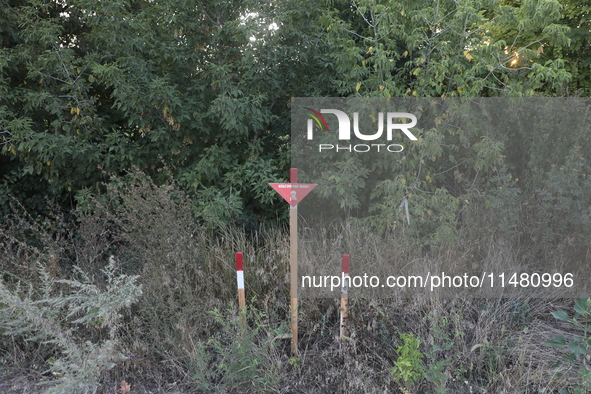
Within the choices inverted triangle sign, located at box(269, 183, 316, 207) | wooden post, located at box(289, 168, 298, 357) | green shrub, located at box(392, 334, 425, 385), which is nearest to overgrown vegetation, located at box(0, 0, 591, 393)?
green shrub, located at box(392, 334, 425, 385)

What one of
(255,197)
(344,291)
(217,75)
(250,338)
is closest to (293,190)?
(344,291)

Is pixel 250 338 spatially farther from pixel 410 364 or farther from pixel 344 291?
pixel 410 364

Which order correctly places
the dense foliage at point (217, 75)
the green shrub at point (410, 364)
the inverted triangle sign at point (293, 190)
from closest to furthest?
1. the green shrub at point (410, 364)
2. the inverted triangle sign at point (293, 190)
3. the dense foliage at point (217, 75)

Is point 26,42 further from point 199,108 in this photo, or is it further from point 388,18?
point 388,18

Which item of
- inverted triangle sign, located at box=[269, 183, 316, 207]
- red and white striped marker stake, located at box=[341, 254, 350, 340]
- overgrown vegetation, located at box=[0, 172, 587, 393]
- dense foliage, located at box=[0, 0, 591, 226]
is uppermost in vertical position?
dense foliage, located at box=[0, 0, 591, 226]

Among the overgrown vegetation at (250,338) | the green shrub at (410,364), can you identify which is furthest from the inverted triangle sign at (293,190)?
the green shrub at (410,364)

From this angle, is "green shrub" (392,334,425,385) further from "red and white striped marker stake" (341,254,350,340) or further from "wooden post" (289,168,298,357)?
A: "wooden post" (289,168,298,357)

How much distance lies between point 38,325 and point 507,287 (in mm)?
→ 3648

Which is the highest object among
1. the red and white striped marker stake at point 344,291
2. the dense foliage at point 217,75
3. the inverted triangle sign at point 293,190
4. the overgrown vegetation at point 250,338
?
the dense foliage at point 217,75

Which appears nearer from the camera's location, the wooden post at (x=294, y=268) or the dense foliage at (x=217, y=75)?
the wooden post at (x=294, y=268)

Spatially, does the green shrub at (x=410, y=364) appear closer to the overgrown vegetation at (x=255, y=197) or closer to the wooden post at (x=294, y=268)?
the overgrown vegetation at (x=255, y=197)

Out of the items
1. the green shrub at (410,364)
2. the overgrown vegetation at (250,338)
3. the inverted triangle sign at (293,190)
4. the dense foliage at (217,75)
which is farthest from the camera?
the dense foliage at (217,75)

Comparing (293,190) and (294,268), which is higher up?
(293,190)

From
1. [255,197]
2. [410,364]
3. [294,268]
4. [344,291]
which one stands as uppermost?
[255,197]
